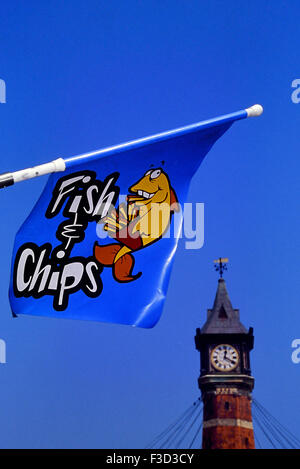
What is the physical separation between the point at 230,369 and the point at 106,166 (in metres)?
58.3

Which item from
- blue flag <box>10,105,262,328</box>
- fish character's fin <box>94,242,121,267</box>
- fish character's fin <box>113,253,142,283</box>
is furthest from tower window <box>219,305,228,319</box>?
fish character's fin <box>94,242,121,267</box>

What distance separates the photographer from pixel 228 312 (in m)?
69.1

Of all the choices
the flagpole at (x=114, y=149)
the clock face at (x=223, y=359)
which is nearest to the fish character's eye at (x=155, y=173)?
the flagpole at (x=114, y=149)

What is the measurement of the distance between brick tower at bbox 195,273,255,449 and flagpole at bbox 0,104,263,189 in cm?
5732

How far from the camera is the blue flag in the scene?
9.47 meters

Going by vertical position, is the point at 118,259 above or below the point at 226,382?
below

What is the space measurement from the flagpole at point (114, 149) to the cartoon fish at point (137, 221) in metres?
0.51

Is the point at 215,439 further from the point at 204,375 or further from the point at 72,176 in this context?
the point at 72,176

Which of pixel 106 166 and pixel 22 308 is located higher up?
pixel 106 166

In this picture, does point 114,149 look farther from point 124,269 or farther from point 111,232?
point 124,269

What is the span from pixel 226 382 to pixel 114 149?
58.9 metres

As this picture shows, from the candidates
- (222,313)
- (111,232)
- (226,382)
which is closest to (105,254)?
(111,232)

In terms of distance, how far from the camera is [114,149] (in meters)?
9.62
